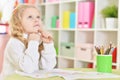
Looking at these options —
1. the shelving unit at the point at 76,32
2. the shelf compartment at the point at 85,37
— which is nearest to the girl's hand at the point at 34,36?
the shelving unit at the point at 76,32

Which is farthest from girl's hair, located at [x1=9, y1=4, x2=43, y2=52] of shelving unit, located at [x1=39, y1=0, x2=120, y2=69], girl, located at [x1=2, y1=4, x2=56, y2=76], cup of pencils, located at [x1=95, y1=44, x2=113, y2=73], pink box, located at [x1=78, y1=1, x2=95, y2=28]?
pink box, located at [x1=78, y1=1, x2=95, y2=28]

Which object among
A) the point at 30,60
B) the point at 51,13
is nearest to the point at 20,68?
the point at 30,60

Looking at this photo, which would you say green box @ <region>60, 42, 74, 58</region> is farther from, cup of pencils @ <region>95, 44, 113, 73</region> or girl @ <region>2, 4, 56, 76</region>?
cup of pencils @ <region>95, 44, 113, 73</region>

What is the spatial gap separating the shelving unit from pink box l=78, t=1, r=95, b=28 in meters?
0.06

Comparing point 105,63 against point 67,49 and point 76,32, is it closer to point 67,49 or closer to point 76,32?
point 76,32

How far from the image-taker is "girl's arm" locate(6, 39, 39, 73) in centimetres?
165

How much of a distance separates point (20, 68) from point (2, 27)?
6.27 feet

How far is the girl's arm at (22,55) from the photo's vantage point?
5.40 ft

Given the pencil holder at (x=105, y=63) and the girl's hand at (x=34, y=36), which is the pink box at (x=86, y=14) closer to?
the girl's hand at (x=34, y=36)

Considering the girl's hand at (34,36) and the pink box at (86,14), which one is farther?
the pink box at (86,14)

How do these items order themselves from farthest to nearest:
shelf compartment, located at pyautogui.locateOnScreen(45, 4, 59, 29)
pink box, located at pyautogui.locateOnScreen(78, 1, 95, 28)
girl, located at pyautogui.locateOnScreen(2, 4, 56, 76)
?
1. shelf compartment, located at pyautogui.locateOnScreen(45, 4, 59, 29)
2. pink box, located at pyautogui.locateOnScreen(78, 1, 95, 28)
3. girl, located at pyautogui.locateOnScreen(2, 4, 56, 76)

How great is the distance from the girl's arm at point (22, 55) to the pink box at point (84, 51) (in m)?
1.66

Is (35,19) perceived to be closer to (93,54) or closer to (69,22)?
(93,54)

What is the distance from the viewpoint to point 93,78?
1.34m
